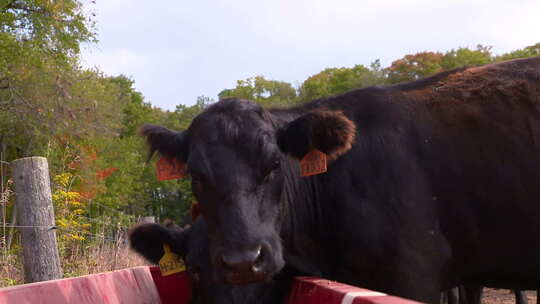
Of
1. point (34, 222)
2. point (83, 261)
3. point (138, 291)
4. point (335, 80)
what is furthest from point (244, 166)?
point (335, 80)

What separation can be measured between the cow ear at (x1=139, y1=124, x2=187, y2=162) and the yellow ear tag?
738mm

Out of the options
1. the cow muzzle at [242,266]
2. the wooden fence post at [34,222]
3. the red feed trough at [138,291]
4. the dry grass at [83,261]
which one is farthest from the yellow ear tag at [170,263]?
the dry grass at [83,261]

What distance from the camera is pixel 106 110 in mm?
28016

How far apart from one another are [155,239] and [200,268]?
2.56 ft

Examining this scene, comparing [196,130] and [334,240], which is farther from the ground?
[196,130]

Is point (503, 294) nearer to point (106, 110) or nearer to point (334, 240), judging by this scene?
point (334, 240)

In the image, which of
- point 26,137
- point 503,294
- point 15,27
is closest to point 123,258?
point 503,294

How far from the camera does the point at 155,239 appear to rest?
3961mm

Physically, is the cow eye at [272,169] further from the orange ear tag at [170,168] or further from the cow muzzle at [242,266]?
the orange ear tag at [170,168]

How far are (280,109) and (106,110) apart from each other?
25.6 m

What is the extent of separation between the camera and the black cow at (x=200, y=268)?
2.93 m

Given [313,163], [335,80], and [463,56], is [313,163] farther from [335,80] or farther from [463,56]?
[335,80]

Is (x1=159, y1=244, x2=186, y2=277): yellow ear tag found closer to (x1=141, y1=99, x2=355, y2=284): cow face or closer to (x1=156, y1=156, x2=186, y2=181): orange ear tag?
(x1=156, y1=156, x2=186, y2=181): orange ear tag

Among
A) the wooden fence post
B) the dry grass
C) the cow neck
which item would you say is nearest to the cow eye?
the cow neck
